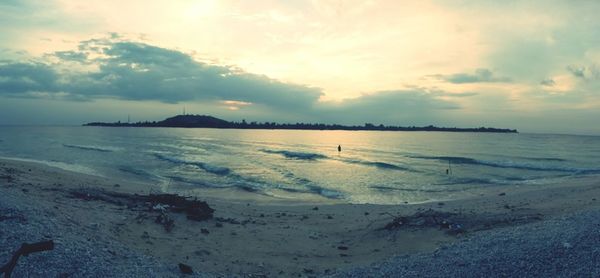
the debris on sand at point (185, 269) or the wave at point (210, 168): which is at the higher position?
the debris on sand at point (185, 269)

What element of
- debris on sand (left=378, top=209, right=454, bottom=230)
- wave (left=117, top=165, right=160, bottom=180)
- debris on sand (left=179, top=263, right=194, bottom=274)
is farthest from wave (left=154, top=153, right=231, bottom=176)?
debris on sand (left=179, top=263, right=194, bottom=274)

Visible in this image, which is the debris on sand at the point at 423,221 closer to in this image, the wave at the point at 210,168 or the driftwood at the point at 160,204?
the driftwood at the point at 160,204

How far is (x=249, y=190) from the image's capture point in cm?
2280

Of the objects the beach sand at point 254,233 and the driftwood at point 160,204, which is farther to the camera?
the driftwood at point 160,204

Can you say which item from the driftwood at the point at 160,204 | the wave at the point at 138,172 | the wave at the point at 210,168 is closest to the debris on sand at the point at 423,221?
the driftwood at the point at 160,204

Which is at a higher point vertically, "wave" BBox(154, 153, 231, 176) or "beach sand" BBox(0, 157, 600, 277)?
"beach sand" BBox(0, 157, 600, 277)

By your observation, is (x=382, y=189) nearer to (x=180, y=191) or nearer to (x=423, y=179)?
(x=423, y=179)

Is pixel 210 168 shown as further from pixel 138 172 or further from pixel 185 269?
pixel 185 269

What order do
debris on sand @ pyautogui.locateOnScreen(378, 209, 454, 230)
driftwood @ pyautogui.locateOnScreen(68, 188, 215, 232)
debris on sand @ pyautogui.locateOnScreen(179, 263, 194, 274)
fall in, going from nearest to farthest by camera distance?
debris on sand @ pyautogui.locateOnScreen(179, 263, 194, 274) < debris on sand @ pyautogui.locateOnScreen(378, 209, 454, 230) < driftwood @ pyautogui.locateOnScreen(68, 188, 215, 232)

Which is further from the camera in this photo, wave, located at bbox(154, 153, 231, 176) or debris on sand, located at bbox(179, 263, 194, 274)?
wave, located at bbox(154, 153, 231, 176)

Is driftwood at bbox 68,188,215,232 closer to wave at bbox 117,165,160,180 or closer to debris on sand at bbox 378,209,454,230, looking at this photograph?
debris on sand at bbox 378,209,454,230

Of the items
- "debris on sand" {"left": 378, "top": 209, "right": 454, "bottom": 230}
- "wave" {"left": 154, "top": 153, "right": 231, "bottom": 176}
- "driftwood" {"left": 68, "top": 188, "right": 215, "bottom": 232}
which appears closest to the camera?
"debris on sand" {"left": 378, "top": 209, "right": 454, "bottom": 230}

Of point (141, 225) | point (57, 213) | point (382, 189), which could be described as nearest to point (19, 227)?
point (57, 213)

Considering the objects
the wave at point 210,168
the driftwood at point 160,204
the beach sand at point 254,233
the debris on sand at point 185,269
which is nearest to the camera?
the debris on sand at point 185,269
